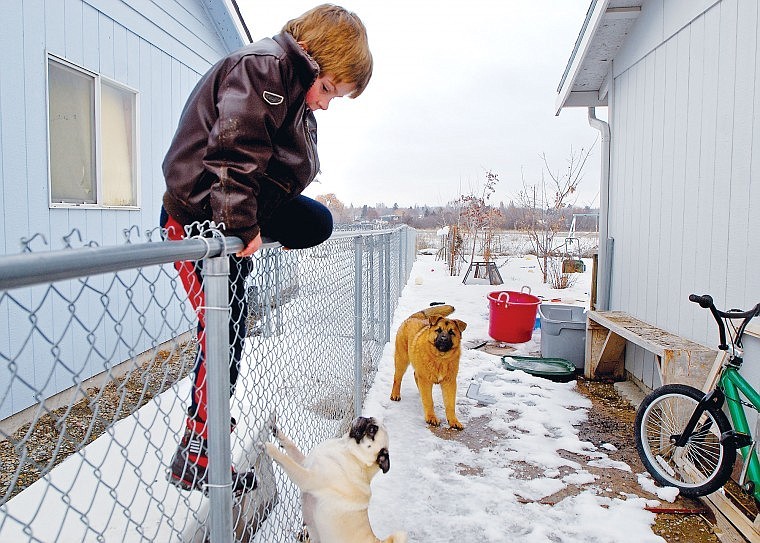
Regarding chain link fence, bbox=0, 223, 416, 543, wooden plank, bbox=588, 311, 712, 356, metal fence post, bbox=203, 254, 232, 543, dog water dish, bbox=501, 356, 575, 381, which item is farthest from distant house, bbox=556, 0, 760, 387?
metal fence post, bbox=203, 254, 232, 543

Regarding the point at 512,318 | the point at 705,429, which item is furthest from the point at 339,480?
the point at 512,318

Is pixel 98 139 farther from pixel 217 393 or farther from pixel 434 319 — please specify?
pixel 217 393

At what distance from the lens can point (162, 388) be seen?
1.34m

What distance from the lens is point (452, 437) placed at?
160 inches

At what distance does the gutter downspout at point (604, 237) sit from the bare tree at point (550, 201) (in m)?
6.44

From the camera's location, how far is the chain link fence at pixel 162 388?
0.98 metres

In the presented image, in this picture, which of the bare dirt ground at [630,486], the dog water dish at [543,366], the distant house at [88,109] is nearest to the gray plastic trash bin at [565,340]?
the dog water dish at [543,366]

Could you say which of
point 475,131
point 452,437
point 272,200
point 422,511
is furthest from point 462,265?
point 475,131

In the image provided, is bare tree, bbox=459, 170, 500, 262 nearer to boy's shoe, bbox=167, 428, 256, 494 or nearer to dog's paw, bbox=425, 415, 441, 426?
dog's paw, bbox=425, 415, 441, 426

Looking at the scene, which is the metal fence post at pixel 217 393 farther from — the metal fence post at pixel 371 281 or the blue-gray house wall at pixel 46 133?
the metal fence post at pixel 371 281

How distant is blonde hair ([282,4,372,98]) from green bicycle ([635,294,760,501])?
2.33 metres

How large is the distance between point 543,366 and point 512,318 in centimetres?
125

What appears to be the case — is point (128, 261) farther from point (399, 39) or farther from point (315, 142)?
point (399, 39)

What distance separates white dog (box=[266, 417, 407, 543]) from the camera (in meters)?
1.98
